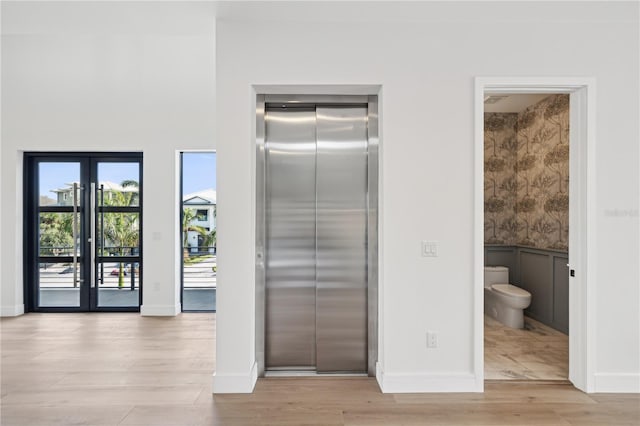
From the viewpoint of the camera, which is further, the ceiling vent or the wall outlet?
the ceiling vent

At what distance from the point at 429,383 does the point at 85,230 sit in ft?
16.6

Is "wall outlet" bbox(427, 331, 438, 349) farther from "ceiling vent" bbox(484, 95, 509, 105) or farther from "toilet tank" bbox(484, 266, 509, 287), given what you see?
"ceiling vent" bbox(484, 95, 509, 105)

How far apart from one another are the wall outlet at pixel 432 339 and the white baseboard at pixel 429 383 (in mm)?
221

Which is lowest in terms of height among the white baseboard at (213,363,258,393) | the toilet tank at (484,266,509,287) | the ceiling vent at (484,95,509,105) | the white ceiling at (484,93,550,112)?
the white baseboard at (213,363,258,393)

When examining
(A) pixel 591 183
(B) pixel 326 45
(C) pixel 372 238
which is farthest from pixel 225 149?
(A) pixel 591 183

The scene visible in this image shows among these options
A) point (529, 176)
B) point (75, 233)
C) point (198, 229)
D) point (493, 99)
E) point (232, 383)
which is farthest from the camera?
point (198, 229)

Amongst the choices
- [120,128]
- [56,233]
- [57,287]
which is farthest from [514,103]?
[57,287]

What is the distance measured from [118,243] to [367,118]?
4.20 m

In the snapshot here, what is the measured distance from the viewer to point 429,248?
9.59ft

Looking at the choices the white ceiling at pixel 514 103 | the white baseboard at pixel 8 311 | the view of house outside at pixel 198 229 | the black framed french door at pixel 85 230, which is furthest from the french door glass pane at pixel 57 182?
the white ceiling at pixel 514 103

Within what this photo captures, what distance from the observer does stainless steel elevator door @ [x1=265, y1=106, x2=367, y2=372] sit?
3248 millimetres

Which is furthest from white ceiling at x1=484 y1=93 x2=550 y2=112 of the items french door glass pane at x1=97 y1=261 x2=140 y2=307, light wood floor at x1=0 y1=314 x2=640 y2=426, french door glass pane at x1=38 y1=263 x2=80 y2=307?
french door glass pane at x1=38 y1=263 x2=80 y2=307

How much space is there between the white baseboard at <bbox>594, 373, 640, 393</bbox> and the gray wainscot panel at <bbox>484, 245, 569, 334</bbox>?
142 centimetres

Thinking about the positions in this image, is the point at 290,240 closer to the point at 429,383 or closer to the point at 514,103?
the point at 429,383
